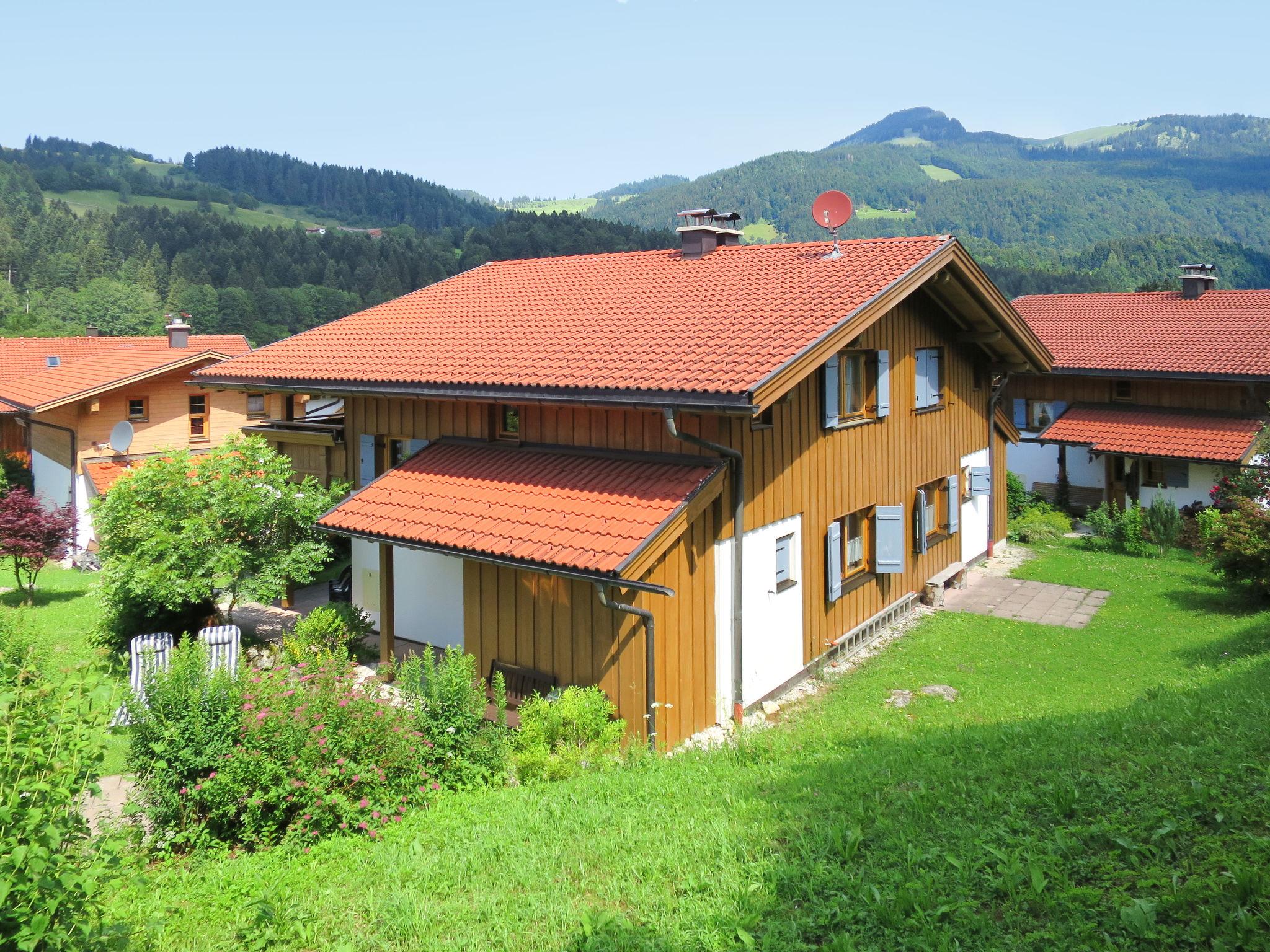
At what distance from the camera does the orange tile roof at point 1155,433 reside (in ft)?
76.3

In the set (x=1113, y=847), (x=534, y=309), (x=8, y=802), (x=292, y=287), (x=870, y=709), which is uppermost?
(x=292, y=287)

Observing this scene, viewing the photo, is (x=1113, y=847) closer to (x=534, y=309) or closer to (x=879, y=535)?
(x=879, y=535)

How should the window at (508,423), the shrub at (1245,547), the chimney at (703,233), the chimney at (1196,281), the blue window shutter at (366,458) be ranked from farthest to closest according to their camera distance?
the chimney at (1196,281) < the chimney at (703,233) < the blue window shutter at (366,458) < the shrub at (1245,547) < the window at (508,423)

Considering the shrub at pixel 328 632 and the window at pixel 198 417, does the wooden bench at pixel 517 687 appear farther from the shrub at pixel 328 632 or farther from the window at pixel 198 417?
the window at pixel 198 417

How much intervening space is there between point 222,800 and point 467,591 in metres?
5.15

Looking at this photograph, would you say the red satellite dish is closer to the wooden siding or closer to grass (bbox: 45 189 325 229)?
the wooden siding

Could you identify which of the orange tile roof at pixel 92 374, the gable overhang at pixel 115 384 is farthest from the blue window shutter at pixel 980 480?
the orange tile roof at pixel 92 374

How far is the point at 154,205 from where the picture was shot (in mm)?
151250

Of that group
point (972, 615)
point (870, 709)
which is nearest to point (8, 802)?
point (870, 709)

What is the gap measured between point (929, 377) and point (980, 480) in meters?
3.54

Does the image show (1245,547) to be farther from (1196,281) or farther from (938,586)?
(1196,281)

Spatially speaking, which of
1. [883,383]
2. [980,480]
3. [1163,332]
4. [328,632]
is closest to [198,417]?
[328,632]

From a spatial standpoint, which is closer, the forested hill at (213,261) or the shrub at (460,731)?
the shrub at (460,731)

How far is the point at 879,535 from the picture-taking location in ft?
48.9
